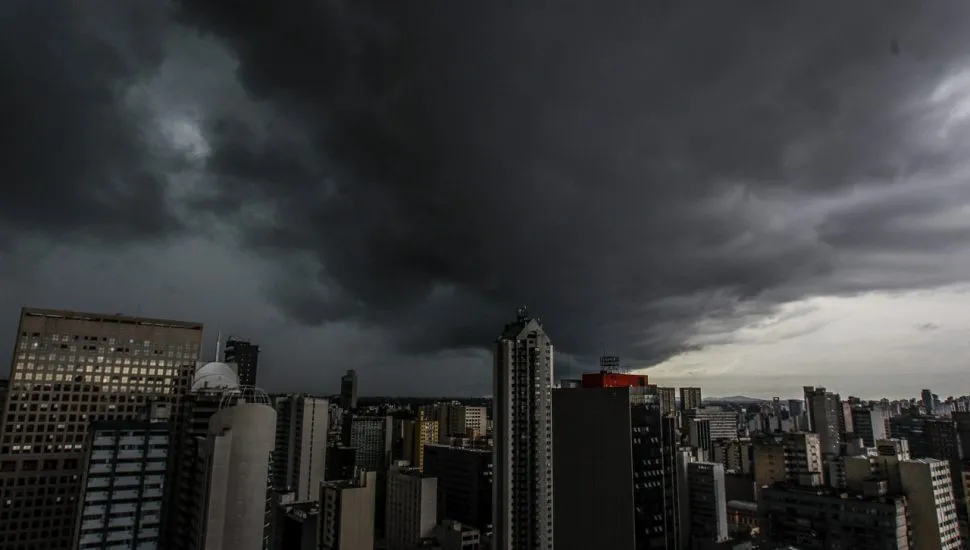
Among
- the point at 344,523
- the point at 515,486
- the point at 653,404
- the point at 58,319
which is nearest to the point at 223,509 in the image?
the point at 344,523

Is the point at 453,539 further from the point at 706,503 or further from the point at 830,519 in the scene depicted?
the point at 830,519

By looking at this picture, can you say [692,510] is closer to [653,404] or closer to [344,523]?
[653,404]

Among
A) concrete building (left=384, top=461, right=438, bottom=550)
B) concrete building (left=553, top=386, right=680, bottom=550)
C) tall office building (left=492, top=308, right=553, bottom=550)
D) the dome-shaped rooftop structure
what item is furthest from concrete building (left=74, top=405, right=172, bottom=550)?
concrete building (left=553, top=386, right=680, bottom=550)

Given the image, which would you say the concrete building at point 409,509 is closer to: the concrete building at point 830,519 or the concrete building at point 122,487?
the concrete building at point 122,487

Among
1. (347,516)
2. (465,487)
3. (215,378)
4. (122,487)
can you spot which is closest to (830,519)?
(347,516)

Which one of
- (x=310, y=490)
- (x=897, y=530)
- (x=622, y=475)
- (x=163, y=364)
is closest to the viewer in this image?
(x=897, y=530)
